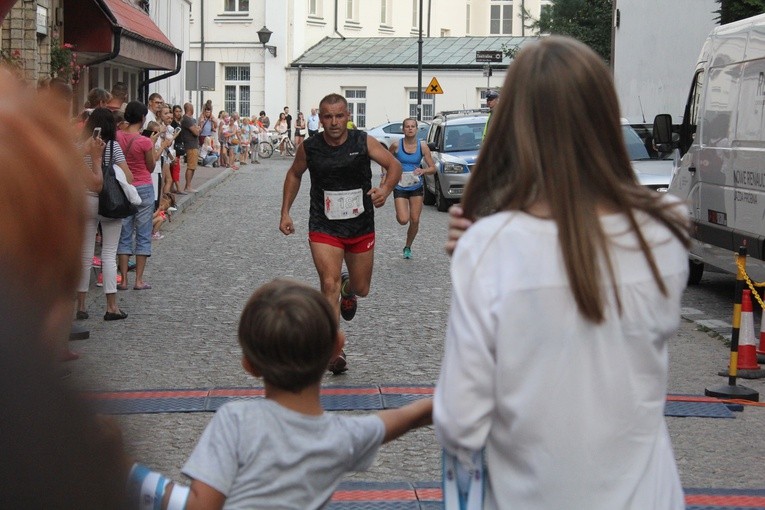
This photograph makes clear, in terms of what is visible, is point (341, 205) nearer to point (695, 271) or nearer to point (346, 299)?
point (346, 299)

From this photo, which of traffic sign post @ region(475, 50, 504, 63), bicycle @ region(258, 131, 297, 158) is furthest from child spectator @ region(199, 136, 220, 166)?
traffic sign post @ region(475, 50, 504, 63)

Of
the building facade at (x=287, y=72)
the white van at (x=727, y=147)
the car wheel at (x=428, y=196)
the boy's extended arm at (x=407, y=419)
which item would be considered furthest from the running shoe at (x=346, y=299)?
the building facade at (x=287, y=72)

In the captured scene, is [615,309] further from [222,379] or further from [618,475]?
[222,379]

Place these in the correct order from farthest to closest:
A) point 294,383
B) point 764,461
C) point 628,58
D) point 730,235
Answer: point 628,58
point 730,235
point 764,461
point 294,383

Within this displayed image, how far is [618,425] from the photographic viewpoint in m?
2.45

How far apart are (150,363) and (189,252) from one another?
768cm

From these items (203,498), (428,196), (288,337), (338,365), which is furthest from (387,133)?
(203,498)

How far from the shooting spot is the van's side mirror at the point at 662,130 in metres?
13.6

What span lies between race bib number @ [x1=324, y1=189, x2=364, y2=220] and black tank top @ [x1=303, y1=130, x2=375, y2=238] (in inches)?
1.1

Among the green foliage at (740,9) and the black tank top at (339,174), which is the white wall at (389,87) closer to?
the green foliage at (740,9)

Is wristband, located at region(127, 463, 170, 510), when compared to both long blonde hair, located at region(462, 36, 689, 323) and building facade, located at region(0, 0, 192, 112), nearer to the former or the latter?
long blonde hair, located at region(462, 36, 689, 323)

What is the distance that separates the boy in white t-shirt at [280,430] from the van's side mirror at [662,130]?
1130cm

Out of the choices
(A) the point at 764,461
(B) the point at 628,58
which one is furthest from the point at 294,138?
(A) the point at 764,461

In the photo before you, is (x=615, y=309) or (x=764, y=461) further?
(x=764, y=461)
